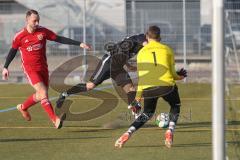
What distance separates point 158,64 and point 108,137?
1.88 m

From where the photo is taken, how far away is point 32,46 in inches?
449

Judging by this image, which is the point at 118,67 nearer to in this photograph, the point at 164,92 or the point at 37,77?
the point at 37,77

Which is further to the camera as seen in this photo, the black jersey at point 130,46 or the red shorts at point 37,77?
the black jersey at point 130,46

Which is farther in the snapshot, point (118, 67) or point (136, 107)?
point (118, 67)

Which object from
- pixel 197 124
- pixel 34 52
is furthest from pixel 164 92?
pixel 34 52

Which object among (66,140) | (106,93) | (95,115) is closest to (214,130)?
(66,140)

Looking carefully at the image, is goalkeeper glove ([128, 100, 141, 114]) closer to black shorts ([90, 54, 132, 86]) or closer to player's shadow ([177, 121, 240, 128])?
black shorts ([90, 54, 132, 86])

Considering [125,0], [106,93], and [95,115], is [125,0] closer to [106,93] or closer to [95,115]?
[106,93]

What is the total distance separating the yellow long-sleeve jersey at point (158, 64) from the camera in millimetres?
9516

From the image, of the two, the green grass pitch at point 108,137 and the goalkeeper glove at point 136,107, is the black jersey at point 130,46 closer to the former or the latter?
the goalkeeper glove at point 136,107

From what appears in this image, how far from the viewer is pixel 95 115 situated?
44.9 feet

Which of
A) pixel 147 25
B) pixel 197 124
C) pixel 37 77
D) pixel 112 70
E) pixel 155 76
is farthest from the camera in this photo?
pixel 147 25

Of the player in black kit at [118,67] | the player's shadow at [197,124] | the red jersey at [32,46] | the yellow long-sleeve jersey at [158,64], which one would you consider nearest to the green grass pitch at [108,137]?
the player's shadow at [197,124]

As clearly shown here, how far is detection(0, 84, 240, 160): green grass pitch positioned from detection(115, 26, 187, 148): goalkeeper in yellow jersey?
319mm
